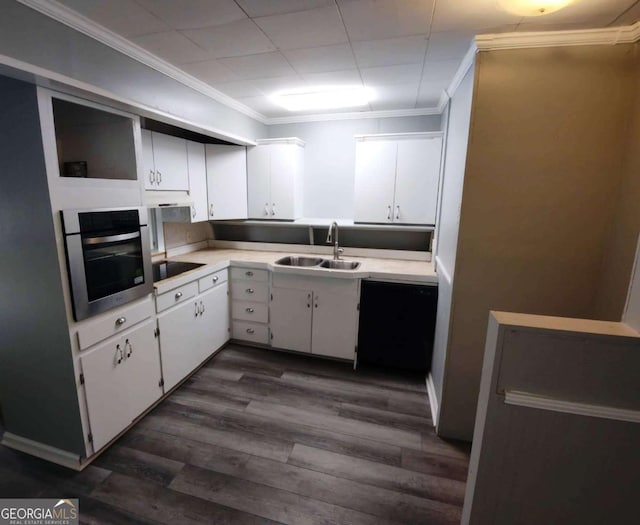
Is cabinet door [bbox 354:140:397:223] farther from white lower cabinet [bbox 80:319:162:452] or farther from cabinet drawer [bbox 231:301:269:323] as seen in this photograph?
white lower cabinet [bbox 80:319:162:452]

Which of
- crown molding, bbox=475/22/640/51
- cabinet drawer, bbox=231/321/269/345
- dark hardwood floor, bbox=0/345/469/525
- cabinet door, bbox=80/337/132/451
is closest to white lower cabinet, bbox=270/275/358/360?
cabinet drawer, bbox=231/321/269/345

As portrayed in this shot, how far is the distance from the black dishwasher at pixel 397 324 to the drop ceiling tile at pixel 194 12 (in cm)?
205

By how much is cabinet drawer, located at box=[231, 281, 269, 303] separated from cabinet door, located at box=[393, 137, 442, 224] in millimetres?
1514

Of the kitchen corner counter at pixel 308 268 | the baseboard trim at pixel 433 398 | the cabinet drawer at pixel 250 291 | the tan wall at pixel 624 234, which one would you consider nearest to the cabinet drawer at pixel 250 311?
the cabinet drawer at pixel 250 291

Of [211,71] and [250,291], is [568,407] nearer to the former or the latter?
[250,291]

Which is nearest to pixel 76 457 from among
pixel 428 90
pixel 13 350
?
pixel 13 350

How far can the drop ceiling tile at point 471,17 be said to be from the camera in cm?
141

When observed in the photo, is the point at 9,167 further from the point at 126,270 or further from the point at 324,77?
the point at 324,77

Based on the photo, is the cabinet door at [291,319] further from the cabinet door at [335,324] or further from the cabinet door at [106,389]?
the cabinet door at [106,389]

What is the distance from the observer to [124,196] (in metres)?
1.90

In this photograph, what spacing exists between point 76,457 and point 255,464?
3.40 ft

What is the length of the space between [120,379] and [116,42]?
1990mm

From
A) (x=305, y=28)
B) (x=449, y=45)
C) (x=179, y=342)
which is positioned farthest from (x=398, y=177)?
(x=179, y=342)

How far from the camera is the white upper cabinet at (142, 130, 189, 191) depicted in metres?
2.42
